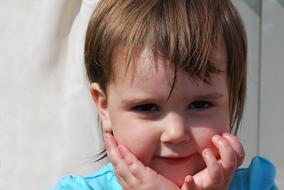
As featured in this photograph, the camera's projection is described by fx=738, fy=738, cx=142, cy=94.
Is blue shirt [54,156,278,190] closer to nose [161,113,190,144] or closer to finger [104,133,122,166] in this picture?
finger [104,133,122,166]

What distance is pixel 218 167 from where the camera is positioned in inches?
61.6

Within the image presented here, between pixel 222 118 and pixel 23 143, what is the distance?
0.79 m

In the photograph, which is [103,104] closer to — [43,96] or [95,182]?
[95,182]

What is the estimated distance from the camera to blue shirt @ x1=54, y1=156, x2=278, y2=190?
186cm

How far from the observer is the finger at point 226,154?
1.58 m

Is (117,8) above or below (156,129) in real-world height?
above

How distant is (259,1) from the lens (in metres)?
2.72

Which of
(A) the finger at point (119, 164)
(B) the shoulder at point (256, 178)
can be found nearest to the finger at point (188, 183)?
(A) the finger at point (119, 164)

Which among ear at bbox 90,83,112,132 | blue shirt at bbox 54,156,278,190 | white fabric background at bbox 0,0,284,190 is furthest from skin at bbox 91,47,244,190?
white fabric background at bbox 0,0,284,190

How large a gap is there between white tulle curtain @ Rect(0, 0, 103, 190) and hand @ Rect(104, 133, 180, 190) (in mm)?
609

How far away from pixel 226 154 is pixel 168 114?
0.49 ft

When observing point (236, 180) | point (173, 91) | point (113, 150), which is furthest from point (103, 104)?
point (236, 180)

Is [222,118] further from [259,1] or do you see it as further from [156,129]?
[259,1]

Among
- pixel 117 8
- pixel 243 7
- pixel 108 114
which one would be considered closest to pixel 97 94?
pixel 108 114
